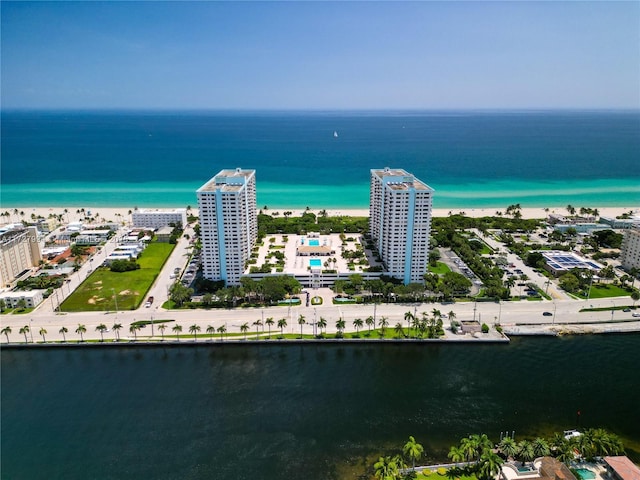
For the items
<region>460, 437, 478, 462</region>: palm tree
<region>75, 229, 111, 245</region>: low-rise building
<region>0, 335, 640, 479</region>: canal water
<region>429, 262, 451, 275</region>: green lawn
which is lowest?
<region>0, 335, 640, 479</region>: canal water

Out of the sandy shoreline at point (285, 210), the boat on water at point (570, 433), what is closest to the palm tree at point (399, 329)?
the boat on water at point (570, 433)

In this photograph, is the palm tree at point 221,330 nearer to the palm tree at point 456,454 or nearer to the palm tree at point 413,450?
the palm tree at point 413,450

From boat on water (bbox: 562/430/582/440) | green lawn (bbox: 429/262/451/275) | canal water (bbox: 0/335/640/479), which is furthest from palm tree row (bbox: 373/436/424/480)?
green lawn (bbox: 429/262/451/275)

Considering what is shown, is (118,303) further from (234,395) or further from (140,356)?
(234,395)

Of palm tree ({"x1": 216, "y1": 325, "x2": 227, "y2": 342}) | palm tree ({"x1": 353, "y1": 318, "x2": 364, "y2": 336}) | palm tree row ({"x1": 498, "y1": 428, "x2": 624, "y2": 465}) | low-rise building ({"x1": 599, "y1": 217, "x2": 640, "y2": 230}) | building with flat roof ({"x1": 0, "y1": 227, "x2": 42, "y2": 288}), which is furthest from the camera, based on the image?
low-rise building ({"x1": 599, "y1": 217, "x2": 640, "y2": 230})

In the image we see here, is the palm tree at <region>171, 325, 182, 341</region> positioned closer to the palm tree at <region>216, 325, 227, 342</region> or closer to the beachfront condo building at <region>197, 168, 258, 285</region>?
the palm tree at <region>216, 325, 227, 342</region>

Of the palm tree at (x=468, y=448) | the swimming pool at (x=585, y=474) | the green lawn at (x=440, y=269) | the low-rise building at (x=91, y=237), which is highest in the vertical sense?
the low-rise building at (x=91, y=237)

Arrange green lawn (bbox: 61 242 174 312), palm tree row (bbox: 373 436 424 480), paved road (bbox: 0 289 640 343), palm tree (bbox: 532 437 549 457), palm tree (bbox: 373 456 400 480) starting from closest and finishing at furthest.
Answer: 1. palm tree (bbox: 373 456 400 480)
2. palm tree row (bbox: 373 436 424 480)
3. palm tree (bbox: 532 437 549 457)
4. paved road (bbox: 0 289 640 343)
5. green lawn (bbox: 61 242 174 312)

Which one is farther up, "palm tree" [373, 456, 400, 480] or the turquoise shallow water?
the turquoise shallow water
